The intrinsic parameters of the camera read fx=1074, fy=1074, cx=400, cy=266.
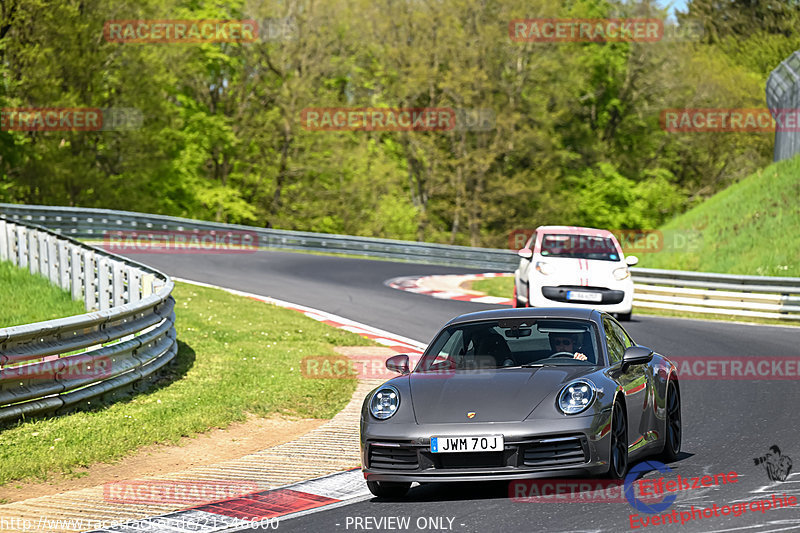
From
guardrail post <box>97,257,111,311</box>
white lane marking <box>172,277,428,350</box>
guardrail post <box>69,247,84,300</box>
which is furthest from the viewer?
guardrail post <box>69,247,84,300</box>

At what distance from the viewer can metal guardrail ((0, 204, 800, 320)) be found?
22484mm

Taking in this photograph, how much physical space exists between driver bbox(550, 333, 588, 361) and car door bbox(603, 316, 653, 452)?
26 cm

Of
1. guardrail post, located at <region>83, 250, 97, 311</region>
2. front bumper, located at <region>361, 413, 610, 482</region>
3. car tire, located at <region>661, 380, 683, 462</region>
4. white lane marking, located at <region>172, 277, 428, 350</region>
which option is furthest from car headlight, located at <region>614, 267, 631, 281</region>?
front bumper, located at <region>361, 413, 610, 482</region>

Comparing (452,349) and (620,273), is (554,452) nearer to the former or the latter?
(452,349)

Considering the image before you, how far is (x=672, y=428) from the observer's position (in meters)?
8.47

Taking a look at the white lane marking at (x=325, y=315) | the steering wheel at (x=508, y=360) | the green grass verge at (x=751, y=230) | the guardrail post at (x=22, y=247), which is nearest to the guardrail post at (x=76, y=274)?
the guardrail post at (x=22, y=247)

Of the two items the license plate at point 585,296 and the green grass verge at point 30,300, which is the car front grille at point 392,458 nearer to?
the green grass verge at point 30,300

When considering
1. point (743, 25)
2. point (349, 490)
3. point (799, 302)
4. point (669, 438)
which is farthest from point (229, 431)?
point (743, 25)

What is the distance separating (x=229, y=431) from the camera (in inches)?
398

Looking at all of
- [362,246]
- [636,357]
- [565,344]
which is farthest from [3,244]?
[362,246]

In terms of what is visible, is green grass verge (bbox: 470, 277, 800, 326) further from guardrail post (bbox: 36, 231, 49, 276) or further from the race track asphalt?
guardrail post (bbox: 36, 231, 49, 276)

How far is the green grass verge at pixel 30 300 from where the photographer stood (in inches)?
608

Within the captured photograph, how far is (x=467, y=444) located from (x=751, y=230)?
2482 centimetres

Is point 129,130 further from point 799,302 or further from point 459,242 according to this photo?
point 799,302
